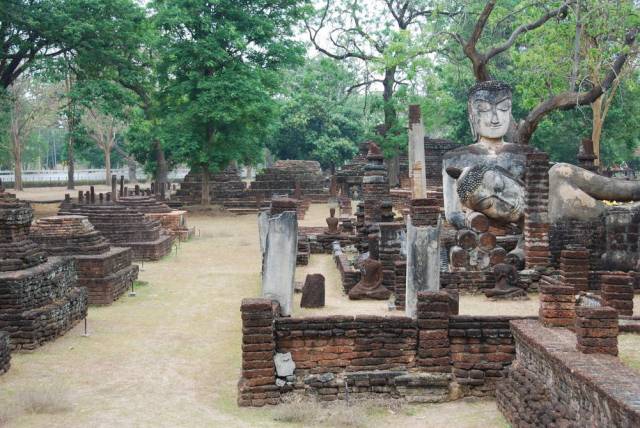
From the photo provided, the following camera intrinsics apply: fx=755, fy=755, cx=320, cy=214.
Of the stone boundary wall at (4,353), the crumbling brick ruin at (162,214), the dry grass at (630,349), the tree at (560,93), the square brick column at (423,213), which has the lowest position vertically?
the stone boundary wall at (4,353)

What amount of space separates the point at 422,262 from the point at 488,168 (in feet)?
12.8

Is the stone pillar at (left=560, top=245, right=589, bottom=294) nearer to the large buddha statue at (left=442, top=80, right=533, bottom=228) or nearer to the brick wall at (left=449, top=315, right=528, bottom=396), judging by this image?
the large buddha statue at (left=442, top=80, right=533, bottom=228)

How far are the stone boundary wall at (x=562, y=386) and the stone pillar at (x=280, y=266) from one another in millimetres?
3009

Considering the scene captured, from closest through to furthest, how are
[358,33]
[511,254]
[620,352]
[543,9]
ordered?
[620,352] < [511,254] < [543,9] < [358,33]

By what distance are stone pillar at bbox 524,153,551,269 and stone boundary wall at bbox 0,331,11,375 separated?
7.74 metres

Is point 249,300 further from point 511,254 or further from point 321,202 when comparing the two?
point 321,202

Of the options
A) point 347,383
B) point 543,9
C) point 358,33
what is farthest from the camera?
point 358,33

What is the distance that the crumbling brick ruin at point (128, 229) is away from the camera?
18078 mm

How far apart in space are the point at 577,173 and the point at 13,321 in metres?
9.07

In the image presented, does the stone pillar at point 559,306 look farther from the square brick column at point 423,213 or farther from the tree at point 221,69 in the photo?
the tree at point 221,69

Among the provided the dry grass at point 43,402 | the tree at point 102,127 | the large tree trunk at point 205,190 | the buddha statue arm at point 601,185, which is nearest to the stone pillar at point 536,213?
the buddha statue arm at point 601,185

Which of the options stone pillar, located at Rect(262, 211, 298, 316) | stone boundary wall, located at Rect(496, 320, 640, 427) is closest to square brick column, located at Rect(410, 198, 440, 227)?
stone pillar, located at Rect(262, 211, 298, 316)

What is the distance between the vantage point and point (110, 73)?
27688 millimetres

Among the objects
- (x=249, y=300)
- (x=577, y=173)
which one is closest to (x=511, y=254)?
(x=577, y=173)
